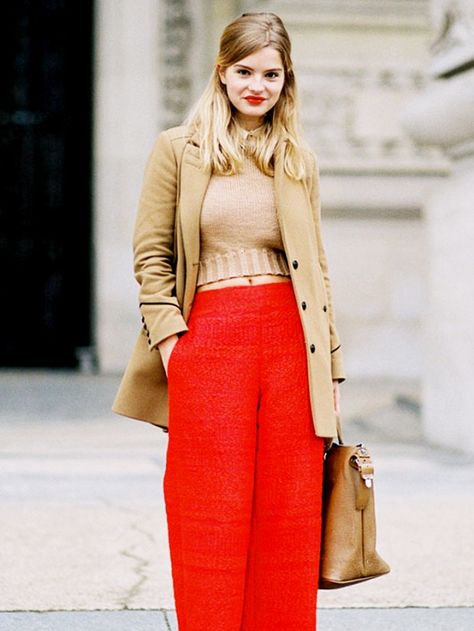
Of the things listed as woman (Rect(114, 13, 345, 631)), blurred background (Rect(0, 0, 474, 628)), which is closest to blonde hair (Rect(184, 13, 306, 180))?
woman (Rect(114, 13, 345, 631))

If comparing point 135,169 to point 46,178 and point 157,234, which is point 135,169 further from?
point 157,234


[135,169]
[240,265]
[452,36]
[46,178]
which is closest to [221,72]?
[240,265]

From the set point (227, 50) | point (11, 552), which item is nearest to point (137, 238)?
→ point (227, 50)

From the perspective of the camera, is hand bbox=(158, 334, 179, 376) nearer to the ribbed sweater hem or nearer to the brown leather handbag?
the ribbed sweater hem

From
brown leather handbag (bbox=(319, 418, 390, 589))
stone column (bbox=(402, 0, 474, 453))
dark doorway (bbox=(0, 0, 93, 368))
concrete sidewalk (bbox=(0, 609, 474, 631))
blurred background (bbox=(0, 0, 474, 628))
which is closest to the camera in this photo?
brown leather handbag (bbox=(319, 418, 390, 589))

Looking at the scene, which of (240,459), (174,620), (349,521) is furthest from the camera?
(174,620)

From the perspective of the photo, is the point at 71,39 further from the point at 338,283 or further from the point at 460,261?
the point at 460,261

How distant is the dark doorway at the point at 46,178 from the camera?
12.4 meters

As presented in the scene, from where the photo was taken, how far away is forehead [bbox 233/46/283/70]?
3.00 meters

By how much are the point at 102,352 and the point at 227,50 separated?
9.01m

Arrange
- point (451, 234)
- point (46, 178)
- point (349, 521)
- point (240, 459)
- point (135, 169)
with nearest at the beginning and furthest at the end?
point (240, 459) → point (349, 521) → point (451, 234) → point (135, 169) → point (46, 178)

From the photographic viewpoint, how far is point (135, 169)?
1181 centimetres

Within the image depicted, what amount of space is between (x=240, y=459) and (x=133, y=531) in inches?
79.5

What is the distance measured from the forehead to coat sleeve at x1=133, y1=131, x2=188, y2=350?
26cm
